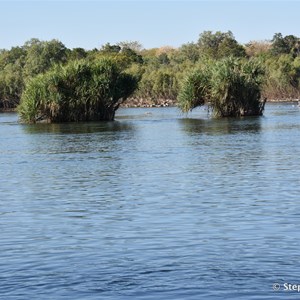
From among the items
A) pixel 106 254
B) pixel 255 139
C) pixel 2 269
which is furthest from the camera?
pixel 255 139

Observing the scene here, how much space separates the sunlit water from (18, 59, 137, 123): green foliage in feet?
96.9

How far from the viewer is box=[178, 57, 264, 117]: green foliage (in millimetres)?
71688

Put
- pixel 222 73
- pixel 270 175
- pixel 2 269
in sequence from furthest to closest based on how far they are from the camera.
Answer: pixel 222 73
pixel 270 175
pixel 2 269

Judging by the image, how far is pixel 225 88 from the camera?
71.2 meters

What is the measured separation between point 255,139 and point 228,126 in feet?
39.3

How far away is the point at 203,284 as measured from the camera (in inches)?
592

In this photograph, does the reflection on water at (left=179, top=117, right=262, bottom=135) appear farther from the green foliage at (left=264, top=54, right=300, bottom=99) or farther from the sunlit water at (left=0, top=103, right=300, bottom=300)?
the green foliage at (left=264, top=54, right=300, bottom=99)

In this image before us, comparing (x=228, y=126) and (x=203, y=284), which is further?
(x=228, y=126)

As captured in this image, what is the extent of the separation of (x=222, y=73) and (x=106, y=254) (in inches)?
2188

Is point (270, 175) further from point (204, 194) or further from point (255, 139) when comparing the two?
point (255, 139)

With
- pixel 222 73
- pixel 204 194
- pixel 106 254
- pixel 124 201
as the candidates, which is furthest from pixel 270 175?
pixel 222 73

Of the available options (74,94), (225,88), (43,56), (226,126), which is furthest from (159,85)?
(226,126)

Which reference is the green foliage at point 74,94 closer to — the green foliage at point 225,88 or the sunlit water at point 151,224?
the green foliage at point 225,88

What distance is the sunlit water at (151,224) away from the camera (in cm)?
1521
